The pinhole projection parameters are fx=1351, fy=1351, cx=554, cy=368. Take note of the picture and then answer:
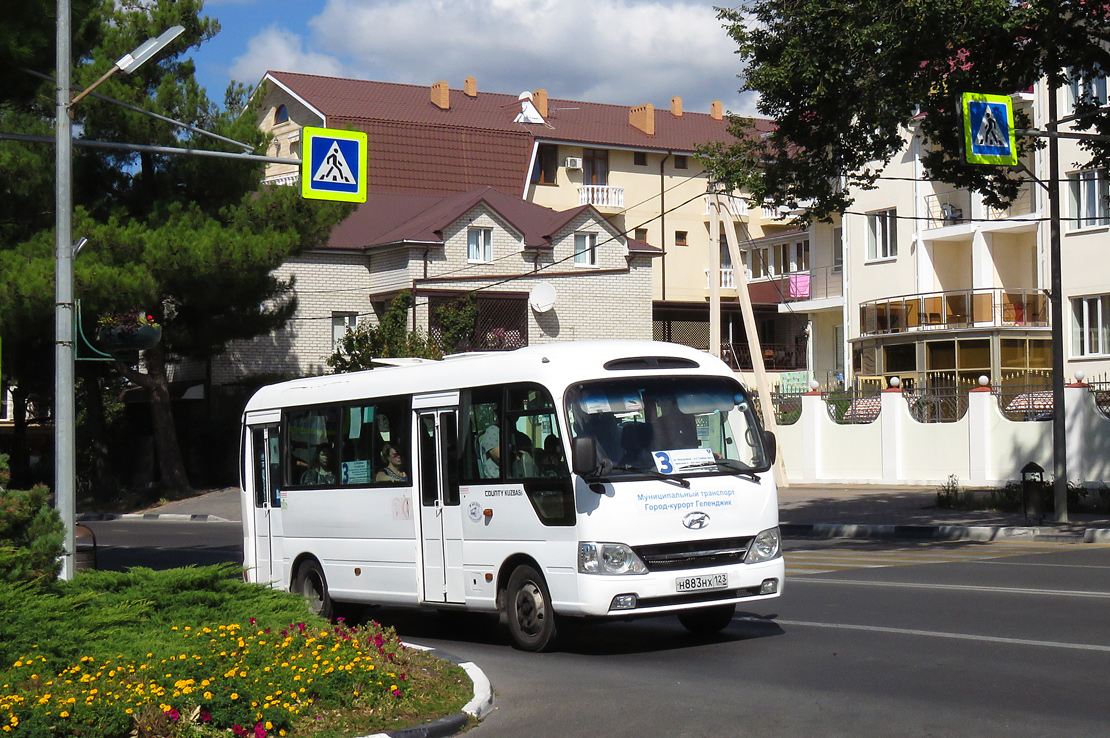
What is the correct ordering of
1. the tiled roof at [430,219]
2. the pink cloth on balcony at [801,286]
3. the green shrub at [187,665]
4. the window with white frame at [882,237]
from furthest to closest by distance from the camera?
the pink cloth on balcony at [801,286] → the tiled roof at [430,219] → the window with white frame at [882,237] → the green shrub at [187,665]

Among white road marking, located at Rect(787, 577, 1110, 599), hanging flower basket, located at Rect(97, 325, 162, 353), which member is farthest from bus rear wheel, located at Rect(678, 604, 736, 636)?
hanging flower basket, located at Rect(97, 325, 162, 353)

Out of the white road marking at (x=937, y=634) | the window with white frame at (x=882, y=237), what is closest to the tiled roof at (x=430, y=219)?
the window with white frame at (x=882, y=237)

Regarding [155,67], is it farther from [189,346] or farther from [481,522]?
[481,522]

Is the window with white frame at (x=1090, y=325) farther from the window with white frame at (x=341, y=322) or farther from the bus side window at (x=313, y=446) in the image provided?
the bus side window at (x=313, y=446)

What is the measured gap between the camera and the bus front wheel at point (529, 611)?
1106 centimetres

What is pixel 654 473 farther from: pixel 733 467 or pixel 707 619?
pixel 707 619

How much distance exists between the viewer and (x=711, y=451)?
447 inches

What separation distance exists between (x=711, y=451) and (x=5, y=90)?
8817mm

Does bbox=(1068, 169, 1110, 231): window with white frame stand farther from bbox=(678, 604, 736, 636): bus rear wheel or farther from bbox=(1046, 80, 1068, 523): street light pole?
bbox=(678, 604, 736, 636): bus rear wheel

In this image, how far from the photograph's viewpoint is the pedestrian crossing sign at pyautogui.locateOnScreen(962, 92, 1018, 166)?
1781cm

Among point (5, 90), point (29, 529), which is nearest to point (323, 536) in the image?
point (29, 529)

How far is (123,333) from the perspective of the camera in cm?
3491

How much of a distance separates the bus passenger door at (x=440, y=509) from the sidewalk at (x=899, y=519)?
11.9 meters

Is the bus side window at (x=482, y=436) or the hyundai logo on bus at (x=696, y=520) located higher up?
the bus side window at (x=482, y=436)
